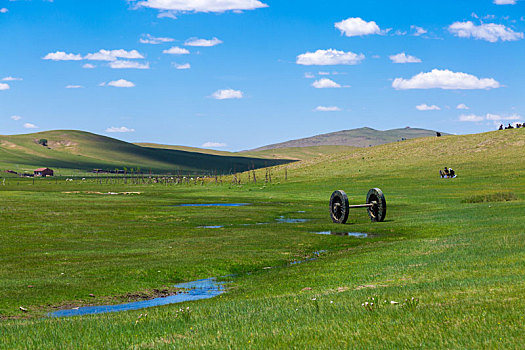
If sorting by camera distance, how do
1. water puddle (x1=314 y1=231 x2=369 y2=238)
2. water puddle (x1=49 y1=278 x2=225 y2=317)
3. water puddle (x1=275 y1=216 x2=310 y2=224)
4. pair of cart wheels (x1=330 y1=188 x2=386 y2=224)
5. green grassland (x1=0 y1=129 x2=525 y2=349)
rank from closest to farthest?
green grassland (x1=0 y1=129 x2=525 y2=349)
water puddle (x1=49 y1=278 x2=225 y2=317)
water puddle (x1=314 y1=231 x2=369 y2=238)
pair of cart wheels (x1=330 y1=188 x2=386 y2=224)
water puddle (x1=275 y1=216 x2=310 y2=224)

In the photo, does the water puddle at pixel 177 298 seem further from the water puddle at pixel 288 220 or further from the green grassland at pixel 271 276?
the water puddle at pixel 288 220

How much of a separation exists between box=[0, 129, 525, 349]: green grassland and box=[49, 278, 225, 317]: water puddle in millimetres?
772

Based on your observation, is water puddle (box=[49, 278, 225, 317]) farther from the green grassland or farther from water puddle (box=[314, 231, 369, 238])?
water puddle (box=[314, 231, 369, 238])

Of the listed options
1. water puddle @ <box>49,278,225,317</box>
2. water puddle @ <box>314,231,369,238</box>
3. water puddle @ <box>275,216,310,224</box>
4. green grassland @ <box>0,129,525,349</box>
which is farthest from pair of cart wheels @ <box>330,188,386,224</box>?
water puddle @ <box>49,278,225,317</box>

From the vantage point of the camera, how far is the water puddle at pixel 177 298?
21.7 m

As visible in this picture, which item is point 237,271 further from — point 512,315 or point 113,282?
point 512,315

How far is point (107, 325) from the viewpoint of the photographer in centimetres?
1474

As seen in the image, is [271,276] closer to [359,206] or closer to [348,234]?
[348,234]

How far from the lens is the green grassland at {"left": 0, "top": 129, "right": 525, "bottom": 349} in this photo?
480 inches

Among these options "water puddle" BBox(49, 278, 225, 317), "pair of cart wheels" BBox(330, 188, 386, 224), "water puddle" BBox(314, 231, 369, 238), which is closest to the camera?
"water puddle" BBox(49, 278, 225, 317)

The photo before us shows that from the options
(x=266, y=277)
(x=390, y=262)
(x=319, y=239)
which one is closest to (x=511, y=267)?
(x=390, y=262)

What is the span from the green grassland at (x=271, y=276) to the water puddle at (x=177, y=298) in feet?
2.53

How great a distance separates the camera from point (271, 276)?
27.2 m

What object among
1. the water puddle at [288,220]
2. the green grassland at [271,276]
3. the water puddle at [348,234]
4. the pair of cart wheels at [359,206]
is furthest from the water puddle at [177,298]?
the water puddle at [288,220]
